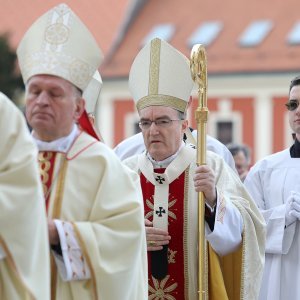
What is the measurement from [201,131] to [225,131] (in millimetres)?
33712

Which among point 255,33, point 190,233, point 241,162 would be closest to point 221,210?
point 190,233

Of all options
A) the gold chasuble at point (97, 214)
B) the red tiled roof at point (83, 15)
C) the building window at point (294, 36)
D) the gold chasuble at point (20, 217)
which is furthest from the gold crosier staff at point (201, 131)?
the red tiled roof at point (83, 15)

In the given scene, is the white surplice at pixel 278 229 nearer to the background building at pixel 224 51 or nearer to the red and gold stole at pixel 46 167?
the red and gold stole at pixel 46 167

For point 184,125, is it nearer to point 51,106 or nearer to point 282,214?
point 282,214

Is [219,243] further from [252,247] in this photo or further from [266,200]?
[266,200]

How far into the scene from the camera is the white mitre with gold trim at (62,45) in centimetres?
543

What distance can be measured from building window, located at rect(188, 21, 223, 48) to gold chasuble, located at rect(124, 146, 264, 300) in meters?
32.8

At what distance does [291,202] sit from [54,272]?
273cm

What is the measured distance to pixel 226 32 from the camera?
130ft

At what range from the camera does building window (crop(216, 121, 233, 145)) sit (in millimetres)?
40031

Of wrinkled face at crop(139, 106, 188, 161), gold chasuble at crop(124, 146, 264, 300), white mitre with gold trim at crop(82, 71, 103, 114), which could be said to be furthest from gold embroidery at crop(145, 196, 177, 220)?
white mitre with gold trim at crop(82, 71, 103, 114)

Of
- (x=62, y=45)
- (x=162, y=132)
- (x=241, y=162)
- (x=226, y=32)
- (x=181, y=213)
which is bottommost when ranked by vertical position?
(x=181, y=213)

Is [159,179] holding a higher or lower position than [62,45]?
lower

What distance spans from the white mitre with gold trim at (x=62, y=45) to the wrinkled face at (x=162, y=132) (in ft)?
3.57
